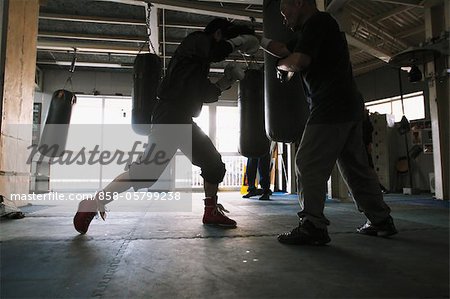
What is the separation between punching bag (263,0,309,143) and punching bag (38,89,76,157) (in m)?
A: 4.00

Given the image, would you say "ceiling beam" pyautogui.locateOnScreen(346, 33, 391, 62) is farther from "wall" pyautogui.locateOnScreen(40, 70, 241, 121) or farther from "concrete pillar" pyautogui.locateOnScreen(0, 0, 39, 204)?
"wall" pyautogui.locateOnScreen(40, 70, 241, 121)

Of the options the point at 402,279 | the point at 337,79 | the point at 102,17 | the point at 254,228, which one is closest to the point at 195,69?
the point at 337,79

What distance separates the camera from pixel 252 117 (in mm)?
3773

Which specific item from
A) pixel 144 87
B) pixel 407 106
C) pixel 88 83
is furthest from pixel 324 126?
pixel 88 83

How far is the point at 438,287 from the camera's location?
1.00 metres

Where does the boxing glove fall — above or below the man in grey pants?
above

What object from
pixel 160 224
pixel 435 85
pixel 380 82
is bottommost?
pixel 160 224

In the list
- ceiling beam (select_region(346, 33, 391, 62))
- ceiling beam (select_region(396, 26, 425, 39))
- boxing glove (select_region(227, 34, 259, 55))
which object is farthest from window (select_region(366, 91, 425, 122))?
boxing glove (select_region(227, 34, 259, 55))

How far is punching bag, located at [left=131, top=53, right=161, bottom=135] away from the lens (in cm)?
415

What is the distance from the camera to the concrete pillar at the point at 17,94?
3348mm

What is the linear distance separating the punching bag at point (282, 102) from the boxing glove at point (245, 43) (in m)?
0.19

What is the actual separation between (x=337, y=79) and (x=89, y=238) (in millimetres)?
1601

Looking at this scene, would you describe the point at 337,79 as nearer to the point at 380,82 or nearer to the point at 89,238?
the point at 89,238

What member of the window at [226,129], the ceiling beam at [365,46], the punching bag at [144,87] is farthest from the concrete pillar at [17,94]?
the window at [226,129]
